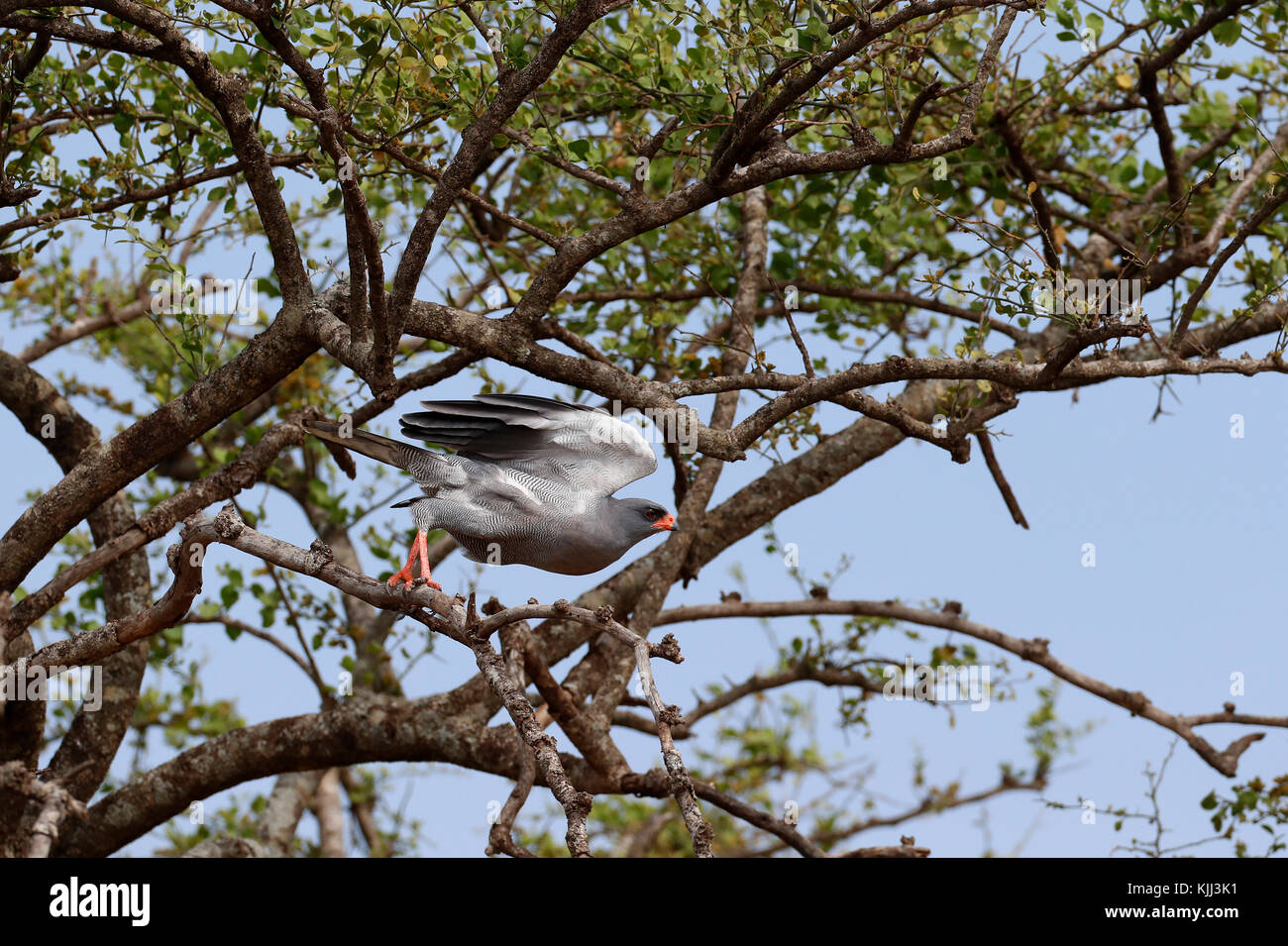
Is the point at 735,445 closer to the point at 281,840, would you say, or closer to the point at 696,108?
the point at 696,108

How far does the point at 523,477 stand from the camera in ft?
18.5

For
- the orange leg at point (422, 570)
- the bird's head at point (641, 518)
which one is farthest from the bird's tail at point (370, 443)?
the bird's head at point (641, 518)

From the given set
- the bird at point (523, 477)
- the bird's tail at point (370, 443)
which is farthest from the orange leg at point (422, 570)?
the bird's tail at point (370, 443)

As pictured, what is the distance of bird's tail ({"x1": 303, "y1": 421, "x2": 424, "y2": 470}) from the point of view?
18.7ft

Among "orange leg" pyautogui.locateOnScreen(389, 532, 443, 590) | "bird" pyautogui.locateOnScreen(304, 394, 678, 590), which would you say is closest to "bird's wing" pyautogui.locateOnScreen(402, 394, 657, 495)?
"bird" pyautogui.locateOnScreen(304, 394, 678, 590)

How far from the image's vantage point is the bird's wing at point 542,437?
5641mm

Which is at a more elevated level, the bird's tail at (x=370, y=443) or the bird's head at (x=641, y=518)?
the bird's tail at (x=370, y=443)

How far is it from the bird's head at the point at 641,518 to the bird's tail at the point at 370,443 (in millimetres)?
949

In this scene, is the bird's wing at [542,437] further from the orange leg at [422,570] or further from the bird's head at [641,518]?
the orange leg at [422,570]

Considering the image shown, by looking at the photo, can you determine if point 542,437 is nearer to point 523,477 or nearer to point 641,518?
point 523,477

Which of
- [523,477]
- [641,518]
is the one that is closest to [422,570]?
[523,477]

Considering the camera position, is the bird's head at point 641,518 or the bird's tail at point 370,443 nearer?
the bird's head at point 641,518
